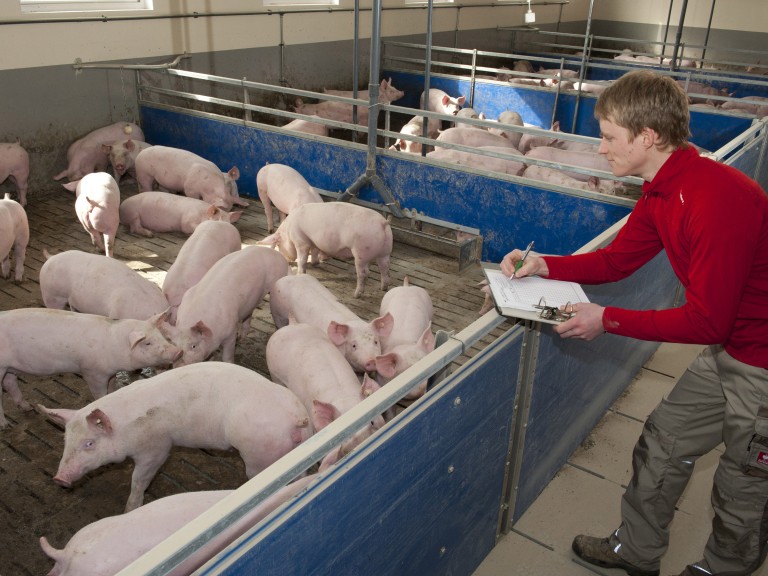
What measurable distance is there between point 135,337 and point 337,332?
92 cm

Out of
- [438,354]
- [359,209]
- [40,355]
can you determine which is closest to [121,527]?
[438,354]

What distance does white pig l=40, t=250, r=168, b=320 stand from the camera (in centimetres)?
377

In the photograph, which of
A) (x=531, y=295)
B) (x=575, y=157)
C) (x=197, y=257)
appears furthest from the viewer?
(x=575, y=157)

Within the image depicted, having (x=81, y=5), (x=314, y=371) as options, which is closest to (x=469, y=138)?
(x=81, y=5)

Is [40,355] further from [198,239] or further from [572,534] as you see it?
[572,534]

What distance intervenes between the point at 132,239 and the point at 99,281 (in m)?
1.84

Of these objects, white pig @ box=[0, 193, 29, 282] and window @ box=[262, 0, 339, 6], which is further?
window @ box=[262, 0, 339, 6]

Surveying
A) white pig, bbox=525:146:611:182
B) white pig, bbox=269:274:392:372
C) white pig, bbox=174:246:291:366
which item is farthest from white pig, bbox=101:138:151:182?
white pig, bbox=525:146:611:182

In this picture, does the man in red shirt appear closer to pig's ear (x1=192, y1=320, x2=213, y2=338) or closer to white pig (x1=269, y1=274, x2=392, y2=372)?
white pig (x1=269, y1=274, x2=392, y2=372)

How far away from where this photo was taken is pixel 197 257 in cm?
421

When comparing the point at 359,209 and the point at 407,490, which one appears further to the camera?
the point at 359,209

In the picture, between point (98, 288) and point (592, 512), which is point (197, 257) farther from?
point (592, 512)

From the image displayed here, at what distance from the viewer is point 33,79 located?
21.2 feet

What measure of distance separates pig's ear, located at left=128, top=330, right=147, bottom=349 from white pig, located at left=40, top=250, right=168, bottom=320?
19.7 inches
